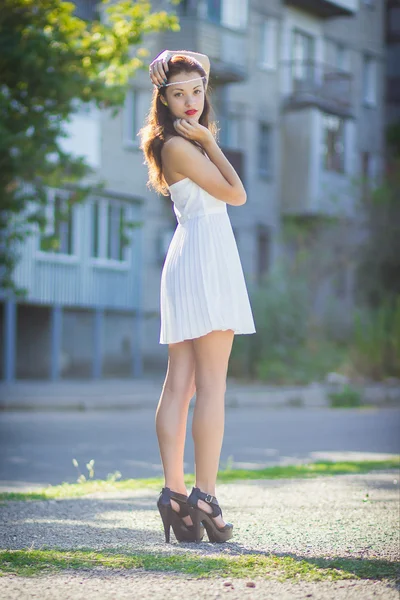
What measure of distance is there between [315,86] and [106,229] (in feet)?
32.8

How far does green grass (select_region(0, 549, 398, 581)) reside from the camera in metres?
3.57

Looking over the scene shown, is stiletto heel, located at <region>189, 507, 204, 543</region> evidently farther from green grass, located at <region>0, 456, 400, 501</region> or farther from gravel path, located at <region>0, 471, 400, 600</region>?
green grass, located at <region>0, 456, 400, 501</region>

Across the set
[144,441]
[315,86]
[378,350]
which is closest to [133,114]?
[315,86]

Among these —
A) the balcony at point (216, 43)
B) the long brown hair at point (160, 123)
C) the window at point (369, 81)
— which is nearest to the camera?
the long brown hair at point (160, 123)

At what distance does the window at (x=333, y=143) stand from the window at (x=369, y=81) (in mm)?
3487

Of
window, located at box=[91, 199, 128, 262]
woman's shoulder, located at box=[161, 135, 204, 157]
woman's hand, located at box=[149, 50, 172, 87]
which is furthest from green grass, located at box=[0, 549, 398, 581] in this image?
window, located at box=[91, 199, 128, 262]

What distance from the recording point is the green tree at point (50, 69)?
1380 centimetres

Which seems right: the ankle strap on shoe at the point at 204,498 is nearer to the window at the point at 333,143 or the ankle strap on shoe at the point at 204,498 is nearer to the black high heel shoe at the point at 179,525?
the black high heel shoe at the point at 179,525

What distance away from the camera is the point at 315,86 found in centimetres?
3434

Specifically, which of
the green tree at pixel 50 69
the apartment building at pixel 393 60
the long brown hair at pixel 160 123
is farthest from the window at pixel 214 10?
the long brown hair at pixel 160 123

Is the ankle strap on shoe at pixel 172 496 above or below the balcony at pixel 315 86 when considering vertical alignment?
below

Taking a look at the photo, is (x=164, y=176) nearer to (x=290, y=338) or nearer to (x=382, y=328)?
(x=382, y=328)

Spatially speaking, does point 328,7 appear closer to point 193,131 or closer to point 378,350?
point 378,350

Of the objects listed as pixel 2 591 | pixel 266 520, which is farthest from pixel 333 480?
pixel 2 591
